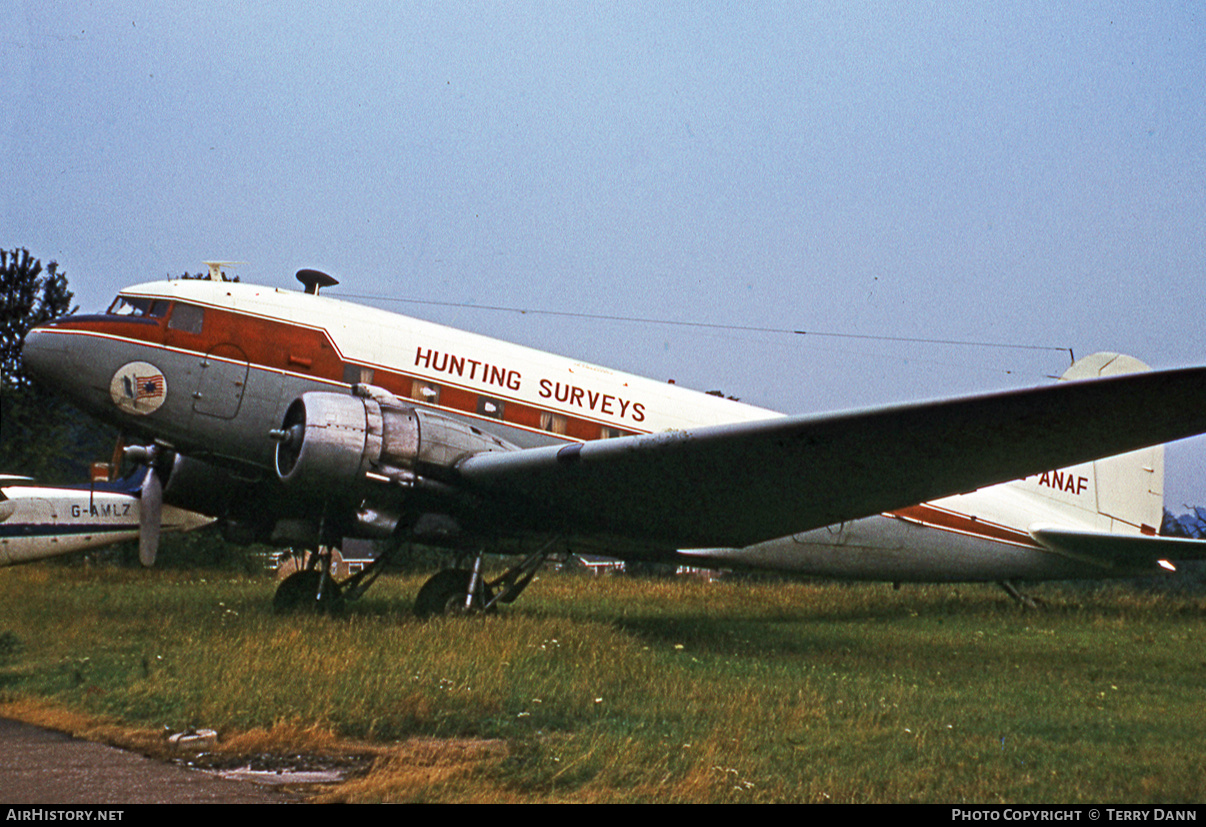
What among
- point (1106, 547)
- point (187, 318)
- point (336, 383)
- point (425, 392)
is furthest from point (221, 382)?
point (1106, 547)

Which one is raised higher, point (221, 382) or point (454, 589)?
point (221, 382)

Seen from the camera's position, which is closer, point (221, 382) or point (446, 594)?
point (221, 382)

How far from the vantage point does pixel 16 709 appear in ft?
22.8

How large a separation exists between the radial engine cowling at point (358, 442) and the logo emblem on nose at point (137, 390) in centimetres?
168

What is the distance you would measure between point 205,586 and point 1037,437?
14.9 metres

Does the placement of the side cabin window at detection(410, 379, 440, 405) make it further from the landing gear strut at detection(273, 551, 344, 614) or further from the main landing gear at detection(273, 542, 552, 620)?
the landing gear strut at detection(273, 551, 344, 614)

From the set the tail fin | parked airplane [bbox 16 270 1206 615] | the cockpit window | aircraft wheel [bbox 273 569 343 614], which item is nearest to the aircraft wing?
parked airplane [bbox 16 270 1206 615]

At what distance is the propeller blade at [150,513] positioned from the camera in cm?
1269

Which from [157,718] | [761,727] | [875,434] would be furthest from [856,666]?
[157,718]

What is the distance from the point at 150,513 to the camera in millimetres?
12734

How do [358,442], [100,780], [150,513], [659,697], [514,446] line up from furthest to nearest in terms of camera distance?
1. [150,513]
2. [514,446]
3. [358,442]
4. [659,697]
5. [100,780]

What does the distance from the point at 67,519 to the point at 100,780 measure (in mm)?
12665

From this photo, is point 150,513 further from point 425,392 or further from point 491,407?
point 491,407

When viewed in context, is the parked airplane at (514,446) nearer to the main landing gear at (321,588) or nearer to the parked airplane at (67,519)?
the main landing gear at (321,588)
